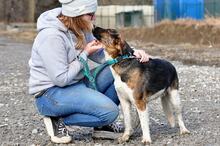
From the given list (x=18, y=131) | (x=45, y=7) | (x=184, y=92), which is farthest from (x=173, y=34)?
(x=18, y=131)

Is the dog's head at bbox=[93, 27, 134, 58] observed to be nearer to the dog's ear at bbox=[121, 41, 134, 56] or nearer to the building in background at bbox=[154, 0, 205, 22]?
the dog's ear at bbox=[121, 41, 134, 56]

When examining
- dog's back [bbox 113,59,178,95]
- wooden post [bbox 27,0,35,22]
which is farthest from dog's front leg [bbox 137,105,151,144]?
wooden post [bbox 27,0,35,22]

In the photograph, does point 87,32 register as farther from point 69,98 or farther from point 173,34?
point 173,34

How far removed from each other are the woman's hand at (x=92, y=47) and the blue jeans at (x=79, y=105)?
1.31ft

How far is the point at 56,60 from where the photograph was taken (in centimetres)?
675

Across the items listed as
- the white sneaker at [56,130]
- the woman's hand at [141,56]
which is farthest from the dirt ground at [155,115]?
the woman's hand at [141,56]

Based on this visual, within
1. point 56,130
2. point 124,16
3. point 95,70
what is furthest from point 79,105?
point 124,16

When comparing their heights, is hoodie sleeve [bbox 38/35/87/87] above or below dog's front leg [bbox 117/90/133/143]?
above

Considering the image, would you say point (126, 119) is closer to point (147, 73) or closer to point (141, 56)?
point (147, 73)

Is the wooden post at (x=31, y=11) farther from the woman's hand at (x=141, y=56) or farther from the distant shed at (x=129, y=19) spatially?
the woman's hand at (x=141, y=56)

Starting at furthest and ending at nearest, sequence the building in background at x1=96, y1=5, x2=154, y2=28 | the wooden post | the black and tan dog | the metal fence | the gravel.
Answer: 1. the wooden post
2. the building in background at x1=96, y1=5, x2=154, y2=28
3. the metal fence
4. the gravel
5. the black and tan dog

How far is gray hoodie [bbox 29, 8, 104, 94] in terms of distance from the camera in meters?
6.76

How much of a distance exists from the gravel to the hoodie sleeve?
82 cm

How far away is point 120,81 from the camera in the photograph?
695cm
